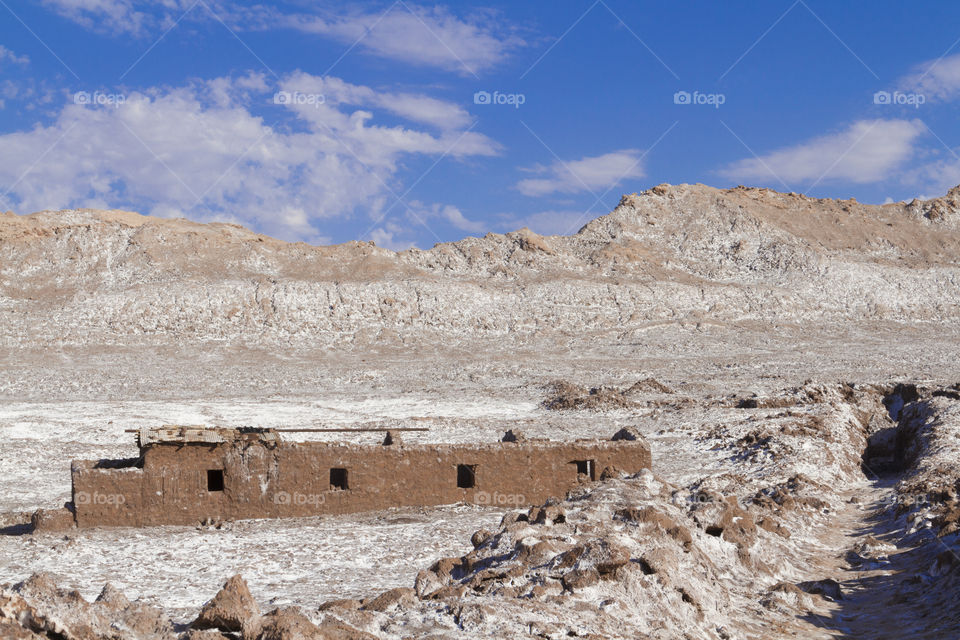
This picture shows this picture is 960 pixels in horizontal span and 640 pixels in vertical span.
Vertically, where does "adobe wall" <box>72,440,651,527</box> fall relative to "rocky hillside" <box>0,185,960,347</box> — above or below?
below

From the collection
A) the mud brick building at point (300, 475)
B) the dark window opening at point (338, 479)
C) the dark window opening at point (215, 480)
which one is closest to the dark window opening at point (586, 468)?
the mud brick building at point (300, 475)

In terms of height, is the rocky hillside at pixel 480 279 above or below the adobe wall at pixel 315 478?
above

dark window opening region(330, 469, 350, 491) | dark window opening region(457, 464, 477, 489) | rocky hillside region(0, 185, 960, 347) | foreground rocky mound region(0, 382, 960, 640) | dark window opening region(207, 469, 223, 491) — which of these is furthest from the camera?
rocky hillside region(0, 185, 960, 347)

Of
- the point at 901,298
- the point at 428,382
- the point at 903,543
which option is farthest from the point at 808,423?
the point at 901,298

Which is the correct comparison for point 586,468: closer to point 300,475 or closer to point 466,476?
point 466,476

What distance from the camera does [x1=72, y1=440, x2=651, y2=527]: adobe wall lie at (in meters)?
11.9

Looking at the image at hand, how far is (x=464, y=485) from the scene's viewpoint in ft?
43.4

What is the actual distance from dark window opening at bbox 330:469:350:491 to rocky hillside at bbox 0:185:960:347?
29.8 meters

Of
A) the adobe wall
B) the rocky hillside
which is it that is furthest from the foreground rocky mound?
the rocky hillside

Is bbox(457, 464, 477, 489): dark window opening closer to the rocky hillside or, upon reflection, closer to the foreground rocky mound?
the foreground rocky mound

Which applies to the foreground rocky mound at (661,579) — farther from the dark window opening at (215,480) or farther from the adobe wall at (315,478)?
the dark window opening at (215,480)

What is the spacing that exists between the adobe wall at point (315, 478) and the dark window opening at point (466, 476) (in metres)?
0.05

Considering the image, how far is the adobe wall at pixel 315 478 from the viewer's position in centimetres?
1191

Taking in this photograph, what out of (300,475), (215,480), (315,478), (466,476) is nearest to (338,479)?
(315,478)
